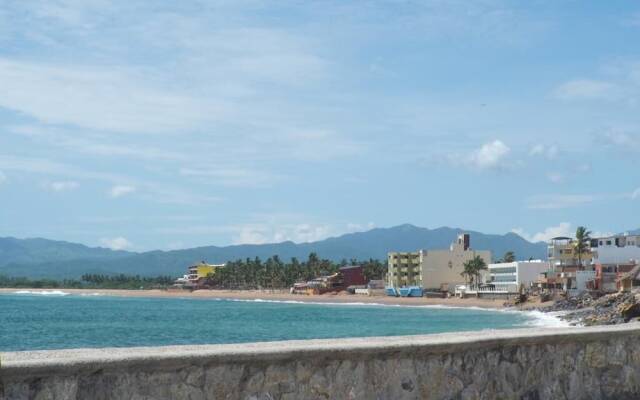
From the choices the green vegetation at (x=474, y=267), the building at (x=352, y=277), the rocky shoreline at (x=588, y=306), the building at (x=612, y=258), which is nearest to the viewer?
the rocky shoreline at (x=588, y=306)

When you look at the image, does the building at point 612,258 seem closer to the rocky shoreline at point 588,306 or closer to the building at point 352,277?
the rocky shoreline at point 588,306

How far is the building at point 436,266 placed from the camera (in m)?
173

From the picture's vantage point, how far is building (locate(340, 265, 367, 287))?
639ft

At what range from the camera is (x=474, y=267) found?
165m

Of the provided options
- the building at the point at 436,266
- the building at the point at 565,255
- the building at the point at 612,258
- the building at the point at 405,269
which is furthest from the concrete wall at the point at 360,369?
the building at the point at 405,269

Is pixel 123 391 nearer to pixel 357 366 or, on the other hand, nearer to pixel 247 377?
pixel 247 377

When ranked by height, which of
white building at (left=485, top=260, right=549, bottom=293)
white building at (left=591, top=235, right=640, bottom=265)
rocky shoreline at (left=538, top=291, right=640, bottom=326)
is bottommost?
rocky shoreline at (left=538, top=291, right=640, bottom=326)

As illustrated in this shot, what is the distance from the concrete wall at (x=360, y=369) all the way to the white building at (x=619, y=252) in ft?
406

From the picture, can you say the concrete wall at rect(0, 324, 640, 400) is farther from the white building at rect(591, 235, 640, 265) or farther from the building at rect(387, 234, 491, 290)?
the building at rect(387, 234, 491, 290)

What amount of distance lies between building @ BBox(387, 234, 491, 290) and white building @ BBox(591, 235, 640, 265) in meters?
34.7

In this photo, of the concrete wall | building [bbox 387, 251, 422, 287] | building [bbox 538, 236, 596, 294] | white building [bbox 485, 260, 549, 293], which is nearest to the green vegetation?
white building [bbox 485, 260, 549, 293]

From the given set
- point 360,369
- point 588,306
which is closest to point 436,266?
point 588,306

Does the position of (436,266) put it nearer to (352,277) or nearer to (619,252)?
(352,277)

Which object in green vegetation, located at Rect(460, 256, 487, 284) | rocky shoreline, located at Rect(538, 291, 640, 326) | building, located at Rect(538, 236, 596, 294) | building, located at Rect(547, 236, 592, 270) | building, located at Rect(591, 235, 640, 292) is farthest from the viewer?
green vegetation, located at Rect(460, 256, 487, 284)
